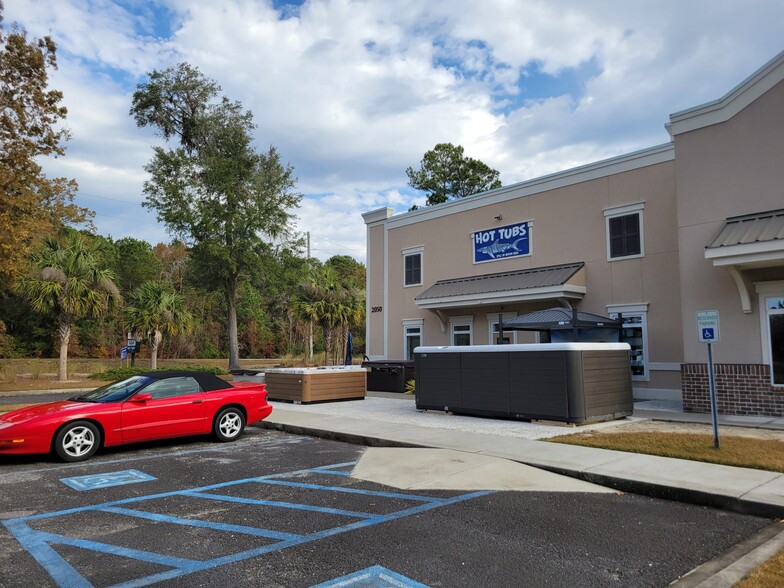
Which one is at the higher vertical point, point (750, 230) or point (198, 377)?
point (750, 230)

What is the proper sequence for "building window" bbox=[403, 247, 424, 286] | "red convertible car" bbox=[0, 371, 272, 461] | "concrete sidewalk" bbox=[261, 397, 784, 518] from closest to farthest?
"concrete sidewalk" bbox=[261, 397, 784, 518] < "red convertible car" bbox=[0, 371, 272, 461] < "building window" bbox=[403, 247, 424, 286]

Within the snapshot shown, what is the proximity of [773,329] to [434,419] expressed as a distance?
761cm

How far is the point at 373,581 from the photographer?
13.6ft

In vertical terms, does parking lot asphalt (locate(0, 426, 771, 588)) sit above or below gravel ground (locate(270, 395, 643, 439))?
below

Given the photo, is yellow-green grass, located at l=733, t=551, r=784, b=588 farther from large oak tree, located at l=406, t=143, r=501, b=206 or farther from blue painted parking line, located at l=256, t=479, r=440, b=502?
large oak tree, located at l=406, t=143, r=501, b=206

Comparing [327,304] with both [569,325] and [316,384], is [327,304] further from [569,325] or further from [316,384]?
[569,325]

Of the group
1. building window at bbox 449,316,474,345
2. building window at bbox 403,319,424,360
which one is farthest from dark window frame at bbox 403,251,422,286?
building window at bbox 449,316,474,345

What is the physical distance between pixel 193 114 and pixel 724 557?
127 feet

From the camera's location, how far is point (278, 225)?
34.4 m

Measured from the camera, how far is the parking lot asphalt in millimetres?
4305

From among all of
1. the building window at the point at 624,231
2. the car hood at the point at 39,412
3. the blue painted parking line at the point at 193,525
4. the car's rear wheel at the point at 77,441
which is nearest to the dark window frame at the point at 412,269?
the building window at the point at 624,231

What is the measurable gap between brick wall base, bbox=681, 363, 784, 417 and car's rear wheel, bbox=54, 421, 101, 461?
12263mm

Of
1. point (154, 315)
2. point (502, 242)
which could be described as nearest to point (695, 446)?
point (502, 242)

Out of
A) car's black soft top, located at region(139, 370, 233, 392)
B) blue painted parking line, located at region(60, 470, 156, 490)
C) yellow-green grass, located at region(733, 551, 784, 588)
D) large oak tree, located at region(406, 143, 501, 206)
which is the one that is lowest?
blue painted parking line, located at region(60, 470, 156, 490)
